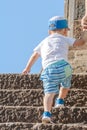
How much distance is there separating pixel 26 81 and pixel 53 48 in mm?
848

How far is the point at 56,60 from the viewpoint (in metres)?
6.07

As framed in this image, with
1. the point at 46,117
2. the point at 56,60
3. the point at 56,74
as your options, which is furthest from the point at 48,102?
the point at 56,60

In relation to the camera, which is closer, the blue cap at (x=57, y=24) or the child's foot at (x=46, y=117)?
Result: the child's foot at (x=46, y=117)

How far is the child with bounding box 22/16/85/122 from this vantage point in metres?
5.98

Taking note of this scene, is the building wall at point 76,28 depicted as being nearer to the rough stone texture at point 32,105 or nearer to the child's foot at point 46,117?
the rough stone texture at point 32,105

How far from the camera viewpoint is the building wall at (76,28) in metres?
9.00

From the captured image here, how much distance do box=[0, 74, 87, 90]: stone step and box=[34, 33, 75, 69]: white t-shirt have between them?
1.95ft

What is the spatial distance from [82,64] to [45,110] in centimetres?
347

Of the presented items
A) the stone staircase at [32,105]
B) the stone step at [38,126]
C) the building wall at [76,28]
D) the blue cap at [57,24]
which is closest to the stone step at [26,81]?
the stone staircase at [32,105]

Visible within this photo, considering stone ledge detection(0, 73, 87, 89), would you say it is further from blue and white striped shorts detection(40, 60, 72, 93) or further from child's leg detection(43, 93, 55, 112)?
child's leg detection(43, 93, 55, 112)

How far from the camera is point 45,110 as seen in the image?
5.58 meters

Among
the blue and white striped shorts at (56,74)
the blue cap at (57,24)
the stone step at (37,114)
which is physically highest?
the blue cap at (57,24)

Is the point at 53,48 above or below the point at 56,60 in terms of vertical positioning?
above

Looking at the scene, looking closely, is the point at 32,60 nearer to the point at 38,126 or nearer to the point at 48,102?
the point at 48,102
